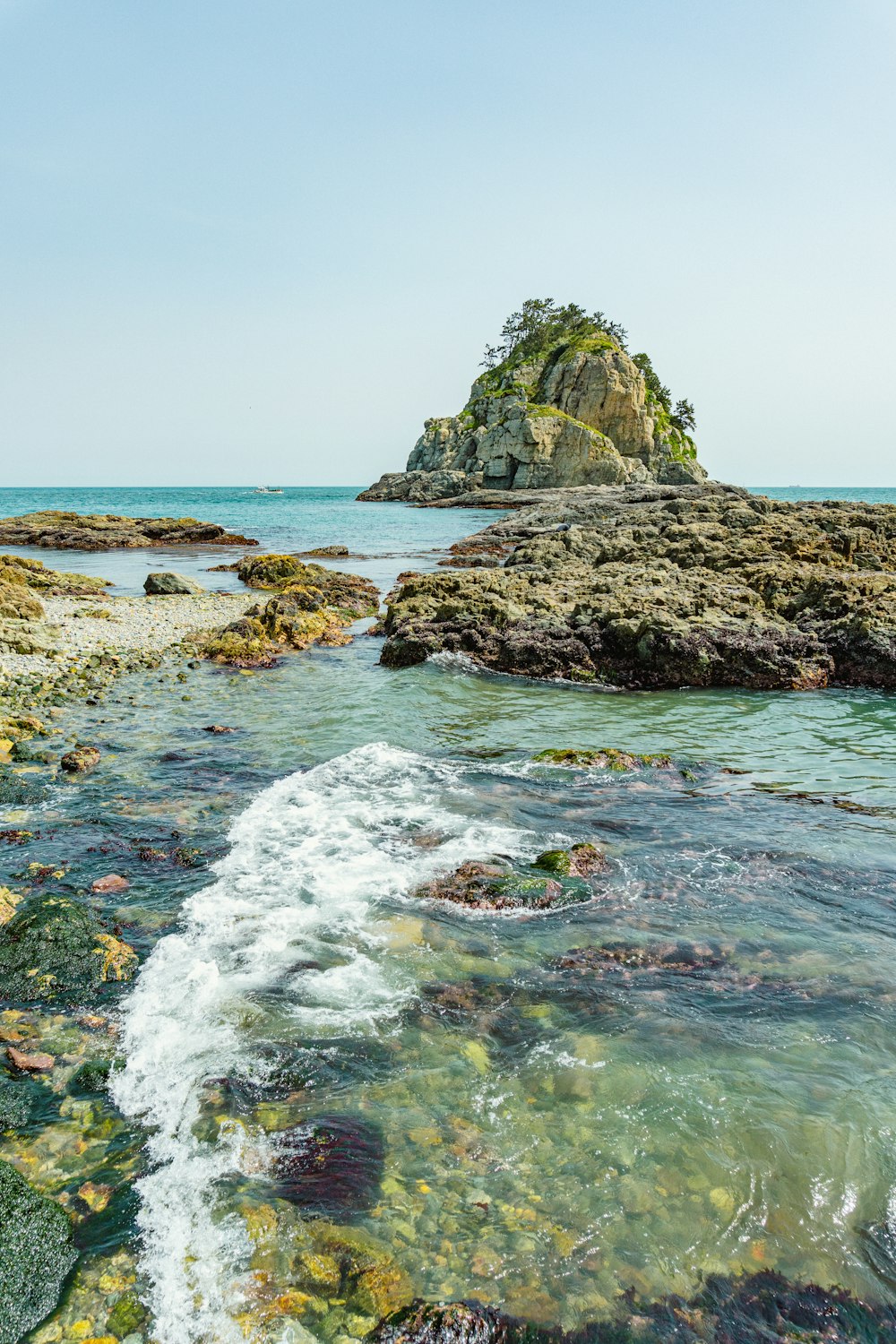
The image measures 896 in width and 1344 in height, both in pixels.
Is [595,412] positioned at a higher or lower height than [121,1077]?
higher

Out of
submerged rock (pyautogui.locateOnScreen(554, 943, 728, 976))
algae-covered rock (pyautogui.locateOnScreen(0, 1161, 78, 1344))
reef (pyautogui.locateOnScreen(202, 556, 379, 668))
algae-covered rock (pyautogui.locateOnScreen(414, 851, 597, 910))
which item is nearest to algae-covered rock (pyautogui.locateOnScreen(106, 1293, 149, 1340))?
algae-covered rock (pyautogui.locateOnScreen(0, 1161, 78, 1344))

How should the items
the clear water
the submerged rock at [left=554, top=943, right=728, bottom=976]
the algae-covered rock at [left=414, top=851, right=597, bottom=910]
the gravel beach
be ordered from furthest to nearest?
the clear water < the gravel beach < the algae-covered rock at [left=414, top=851, right=597, bottom=910] < the submerged rock at [left=554, top=943, right=728, bottom=976]

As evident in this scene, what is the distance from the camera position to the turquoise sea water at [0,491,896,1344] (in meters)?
3.64

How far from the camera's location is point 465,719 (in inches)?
516

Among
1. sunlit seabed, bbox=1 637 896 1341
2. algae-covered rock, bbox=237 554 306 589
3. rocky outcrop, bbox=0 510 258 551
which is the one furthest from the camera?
rocky outcrop, bbox=0 510 258 551

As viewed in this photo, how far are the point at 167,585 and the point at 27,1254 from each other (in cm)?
2653

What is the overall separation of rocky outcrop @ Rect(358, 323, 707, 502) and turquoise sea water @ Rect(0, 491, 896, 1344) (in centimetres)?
7815

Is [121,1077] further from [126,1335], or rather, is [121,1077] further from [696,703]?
[696,703]

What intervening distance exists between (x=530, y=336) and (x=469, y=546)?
92362 millimetres

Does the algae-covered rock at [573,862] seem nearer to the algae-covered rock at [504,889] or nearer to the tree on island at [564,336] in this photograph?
the algae-covered rock at [504,889]

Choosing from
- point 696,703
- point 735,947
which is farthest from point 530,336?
point 735,947

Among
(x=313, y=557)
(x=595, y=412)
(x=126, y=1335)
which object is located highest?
(x=595, y=412)

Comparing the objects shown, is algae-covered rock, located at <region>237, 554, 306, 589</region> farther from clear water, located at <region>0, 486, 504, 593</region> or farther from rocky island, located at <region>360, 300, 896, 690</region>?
rocky island, located at <region>360, 300, 896, 690</region>

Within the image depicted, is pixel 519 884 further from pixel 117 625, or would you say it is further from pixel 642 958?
pixel 117 625
